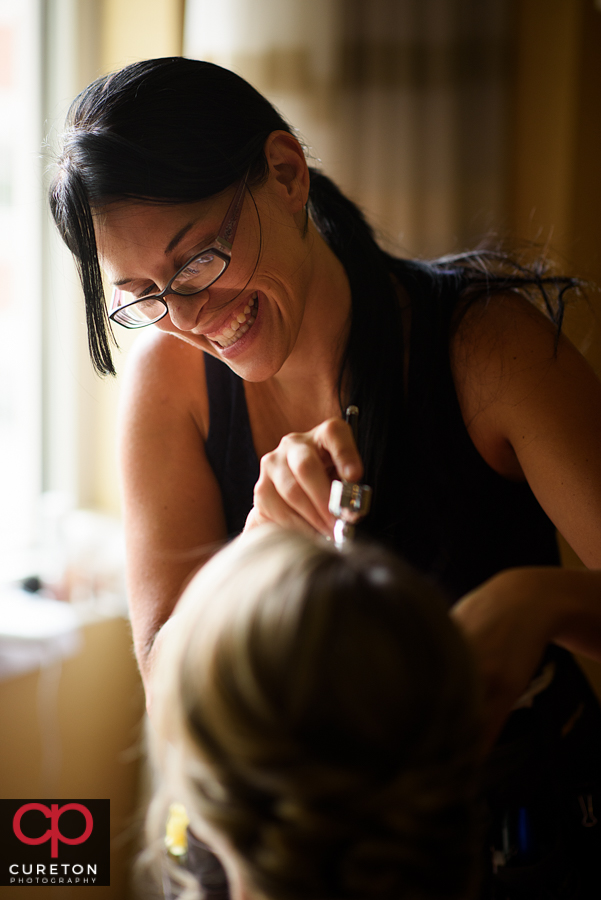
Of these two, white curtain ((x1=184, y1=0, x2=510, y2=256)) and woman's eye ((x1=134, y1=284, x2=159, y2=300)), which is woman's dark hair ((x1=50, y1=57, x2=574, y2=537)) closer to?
woman's eye ((x1=134, y1=284, x2=159, y2=300))

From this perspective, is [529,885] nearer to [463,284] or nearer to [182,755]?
[182,755]

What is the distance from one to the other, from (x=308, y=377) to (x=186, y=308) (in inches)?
10.5

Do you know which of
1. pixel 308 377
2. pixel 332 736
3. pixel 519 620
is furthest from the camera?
pixel 308 377

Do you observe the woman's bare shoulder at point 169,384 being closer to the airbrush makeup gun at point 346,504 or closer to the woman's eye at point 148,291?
the woman's eye at point 148,291

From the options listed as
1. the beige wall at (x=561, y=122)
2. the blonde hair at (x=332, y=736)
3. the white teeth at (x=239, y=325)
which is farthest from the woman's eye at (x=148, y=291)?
the beige wall at (x=561, y=122)

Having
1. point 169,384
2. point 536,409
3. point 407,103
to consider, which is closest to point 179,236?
point 169,384

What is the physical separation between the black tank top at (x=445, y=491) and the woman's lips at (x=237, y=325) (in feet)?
0.78

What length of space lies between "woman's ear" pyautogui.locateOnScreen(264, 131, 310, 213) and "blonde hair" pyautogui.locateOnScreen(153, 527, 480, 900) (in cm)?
60

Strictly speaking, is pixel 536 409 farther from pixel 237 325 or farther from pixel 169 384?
pixel 169 384

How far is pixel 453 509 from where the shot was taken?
102cm

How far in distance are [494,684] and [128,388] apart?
0.77 m

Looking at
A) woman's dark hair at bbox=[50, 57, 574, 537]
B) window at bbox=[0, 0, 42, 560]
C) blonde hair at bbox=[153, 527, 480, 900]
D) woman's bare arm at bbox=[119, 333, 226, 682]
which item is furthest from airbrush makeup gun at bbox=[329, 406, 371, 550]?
window at bbox=[0, 0, 42, 560]

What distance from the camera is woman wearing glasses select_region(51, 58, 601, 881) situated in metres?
0.82

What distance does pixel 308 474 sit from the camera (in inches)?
29.0
